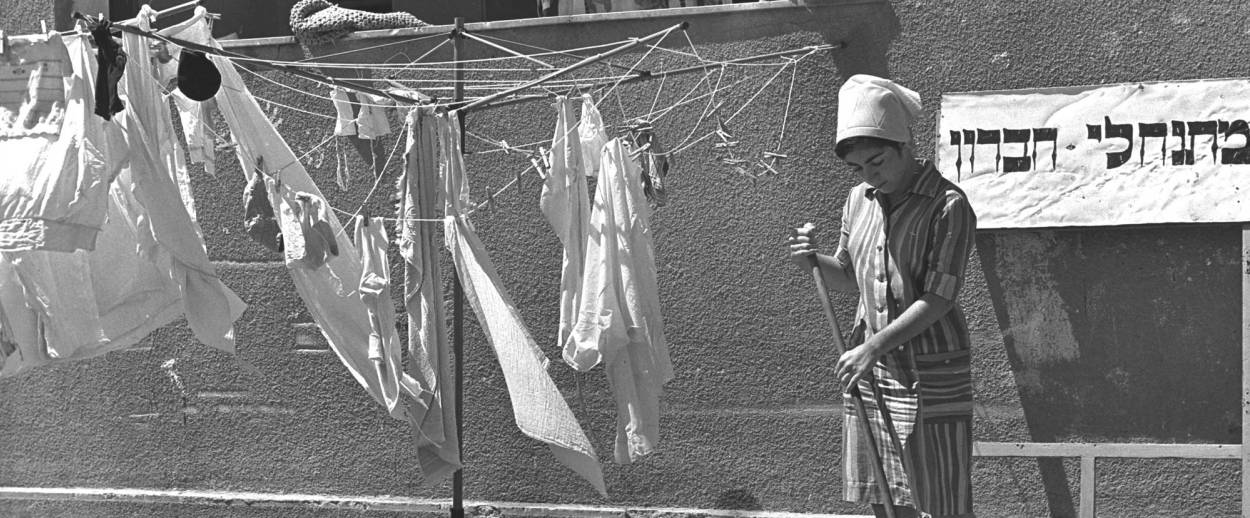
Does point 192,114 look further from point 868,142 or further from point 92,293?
point 868,142

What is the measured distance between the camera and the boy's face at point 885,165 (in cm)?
Result: 373

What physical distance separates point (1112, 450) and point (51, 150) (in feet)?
11.1

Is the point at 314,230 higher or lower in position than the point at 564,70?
lower

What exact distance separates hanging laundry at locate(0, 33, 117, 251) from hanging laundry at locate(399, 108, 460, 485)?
0.89 m

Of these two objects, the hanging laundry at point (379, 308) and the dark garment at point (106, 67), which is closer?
the dark garment at point (106, 67)

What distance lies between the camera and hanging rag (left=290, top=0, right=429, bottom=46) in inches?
233

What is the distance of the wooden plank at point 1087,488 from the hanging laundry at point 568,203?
1803 millimetres

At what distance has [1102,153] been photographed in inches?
199

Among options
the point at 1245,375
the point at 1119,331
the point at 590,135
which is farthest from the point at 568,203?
the point at 1245,375

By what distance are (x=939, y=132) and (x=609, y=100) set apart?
1205 millimetres

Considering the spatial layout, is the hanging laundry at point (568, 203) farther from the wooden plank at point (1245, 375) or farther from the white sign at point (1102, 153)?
the wooden plank at point (1245, 375)

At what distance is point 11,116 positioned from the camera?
4105mm

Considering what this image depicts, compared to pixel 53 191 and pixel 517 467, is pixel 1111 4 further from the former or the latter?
pixel 53 191

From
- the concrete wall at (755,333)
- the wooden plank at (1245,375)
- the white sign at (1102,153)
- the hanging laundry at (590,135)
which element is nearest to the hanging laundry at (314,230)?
the hanging laundry at (590,135)
